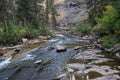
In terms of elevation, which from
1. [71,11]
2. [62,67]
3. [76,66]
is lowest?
[71,11]

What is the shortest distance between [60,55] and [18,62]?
16.1 feet

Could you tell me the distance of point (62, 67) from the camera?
1931 cm

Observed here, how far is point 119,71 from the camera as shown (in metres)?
16.8

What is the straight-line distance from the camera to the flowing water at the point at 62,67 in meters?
16.5

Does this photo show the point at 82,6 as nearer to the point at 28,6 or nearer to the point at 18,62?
the point at 28,6

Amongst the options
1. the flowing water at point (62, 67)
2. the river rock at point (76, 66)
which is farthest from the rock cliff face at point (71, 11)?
the river rock at point (76, 66)

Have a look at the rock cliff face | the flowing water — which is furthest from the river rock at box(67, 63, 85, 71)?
the rock cliff face

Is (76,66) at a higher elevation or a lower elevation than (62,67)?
higher

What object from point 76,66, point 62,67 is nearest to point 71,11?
point 62,67

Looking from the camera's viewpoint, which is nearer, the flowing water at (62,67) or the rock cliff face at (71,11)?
the flowing water at (62,67)

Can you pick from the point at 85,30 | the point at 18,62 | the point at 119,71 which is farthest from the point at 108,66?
the point at 85,30

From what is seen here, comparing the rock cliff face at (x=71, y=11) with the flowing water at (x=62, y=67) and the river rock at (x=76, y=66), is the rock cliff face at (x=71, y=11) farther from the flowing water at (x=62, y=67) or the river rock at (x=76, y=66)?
Answer: the river rock at (x=76, y=66)

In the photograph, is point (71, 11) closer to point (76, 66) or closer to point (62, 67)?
point (62, 67)

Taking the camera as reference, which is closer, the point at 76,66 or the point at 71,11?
the point at 76,66
